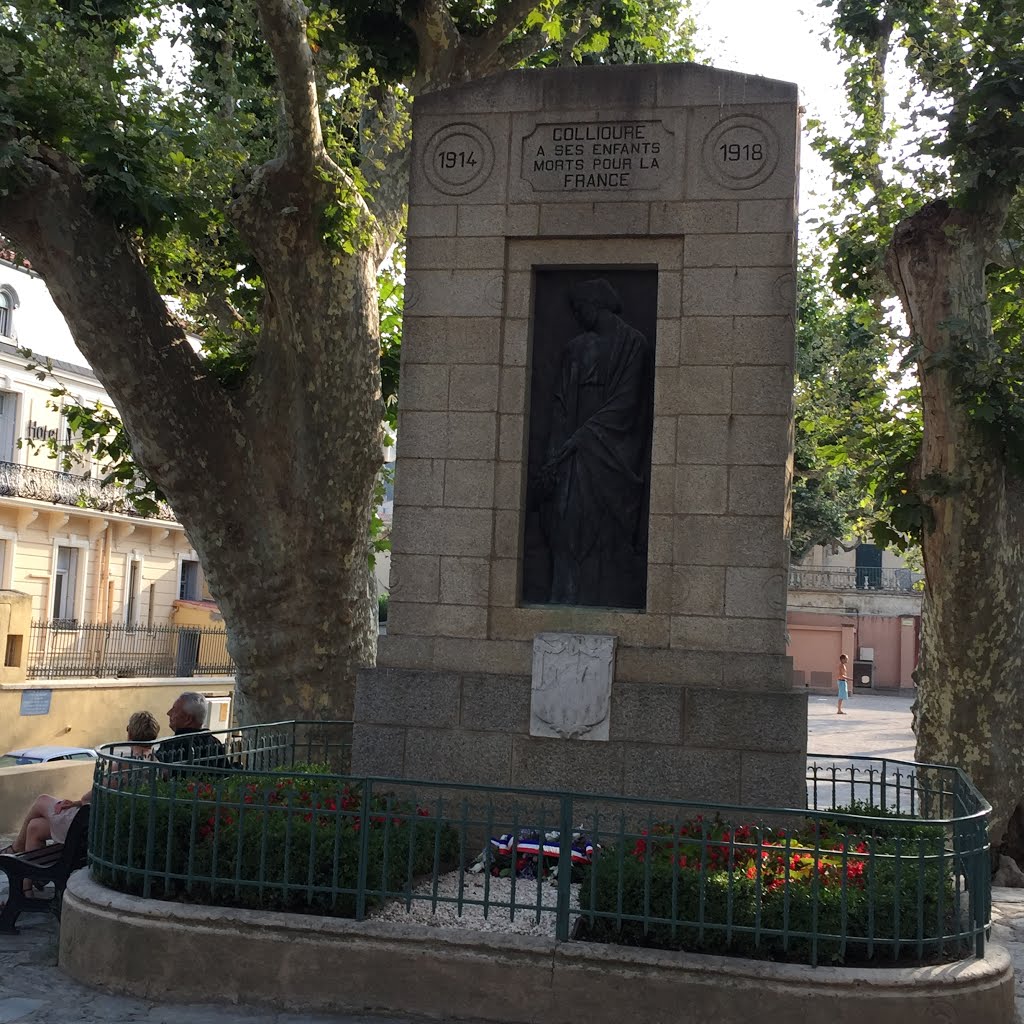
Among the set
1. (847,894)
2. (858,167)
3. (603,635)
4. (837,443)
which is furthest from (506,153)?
(837,443)

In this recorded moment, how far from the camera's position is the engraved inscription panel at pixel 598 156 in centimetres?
938

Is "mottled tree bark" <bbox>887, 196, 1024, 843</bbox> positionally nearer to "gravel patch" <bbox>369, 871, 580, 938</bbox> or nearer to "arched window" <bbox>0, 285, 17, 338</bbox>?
"gravel patch" <bbox>369, 871, 580, 938</bbox>

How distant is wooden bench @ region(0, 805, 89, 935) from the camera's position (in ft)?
27.8

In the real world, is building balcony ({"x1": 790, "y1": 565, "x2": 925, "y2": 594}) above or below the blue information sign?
above

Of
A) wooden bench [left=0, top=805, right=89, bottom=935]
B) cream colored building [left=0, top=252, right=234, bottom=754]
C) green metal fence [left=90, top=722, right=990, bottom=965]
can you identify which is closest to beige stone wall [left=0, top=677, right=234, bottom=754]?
cream colored building [left=0, top=252, right=234, bottom=754]

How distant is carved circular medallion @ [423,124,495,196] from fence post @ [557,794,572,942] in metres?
4.74

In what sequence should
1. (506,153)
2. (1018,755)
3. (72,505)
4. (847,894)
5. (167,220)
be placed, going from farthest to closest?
(72,505)
(1018,755)
(167,220)
(506,153)
(847,894)

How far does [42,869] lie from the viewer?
8.48 metres

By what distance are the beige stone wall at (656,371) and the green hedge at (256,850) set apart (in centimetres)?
203

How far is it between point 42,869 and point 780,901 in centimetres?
469

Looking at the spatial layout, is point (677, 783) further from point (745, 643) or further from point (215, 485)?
point (215, 485)

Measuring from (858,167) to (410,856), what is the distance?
38.9 ft

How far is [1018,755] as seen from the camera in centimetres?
1327

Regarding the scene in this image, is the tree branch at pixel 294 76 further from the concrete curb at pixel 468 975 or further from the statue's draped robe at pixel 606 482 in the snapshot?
the concrete curb at pixel 468 975
